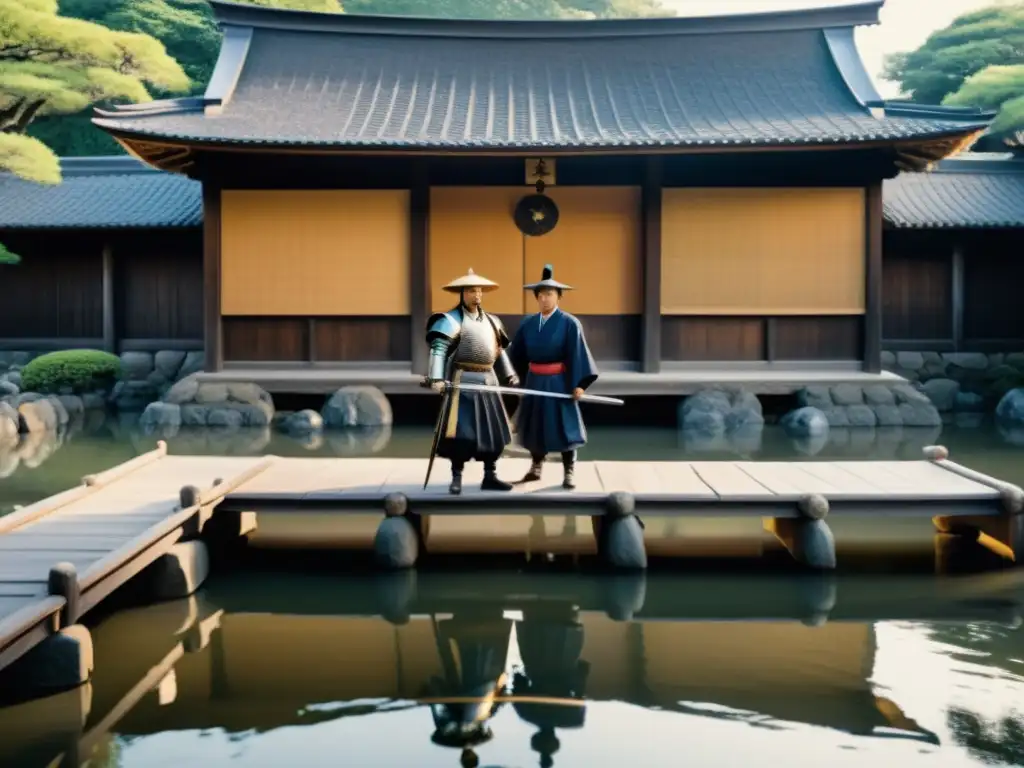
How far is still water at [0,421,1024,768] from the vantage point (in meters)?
3.95

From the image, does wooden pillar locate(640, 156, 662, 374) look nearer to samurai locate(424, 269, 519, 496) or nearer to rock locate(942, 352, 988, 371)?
rock locate(942, 352, 988, 371)

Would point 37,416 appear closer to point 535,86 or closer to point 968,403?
point 535,86

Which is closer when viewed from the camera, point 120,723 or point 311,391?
point 120,723

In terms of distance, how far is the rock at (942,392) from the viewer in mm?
16406

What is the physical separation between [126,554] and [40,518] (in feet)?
4.18

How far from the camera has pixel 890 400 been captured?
44.2ft

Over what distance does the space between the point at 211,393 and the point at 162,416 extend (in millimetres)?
687

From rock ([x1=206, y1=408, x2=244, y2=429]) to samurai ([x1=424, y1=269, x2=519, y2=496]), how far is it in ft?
23.5

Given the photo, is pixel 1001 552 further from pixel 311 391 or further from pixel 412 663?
pixel 311 391

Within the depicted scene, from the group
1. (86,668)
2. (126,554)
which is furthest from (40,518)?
(86,668)

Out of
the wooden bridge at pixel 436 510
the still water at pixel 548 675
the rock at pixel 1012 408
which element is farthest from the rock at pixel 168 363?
the rock at pixel 1012 408

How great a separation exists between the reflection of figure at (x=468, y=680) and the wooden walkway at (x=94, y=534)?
1673 millimetres

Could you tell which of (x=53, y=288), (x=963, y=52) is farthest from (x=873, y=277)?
(x=963, y=52)

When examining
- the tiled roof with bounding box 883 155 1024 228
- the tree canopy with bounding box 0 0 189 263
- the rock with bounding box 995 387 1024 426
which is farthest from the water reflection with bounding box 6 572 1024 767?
the tiled roof with bounding box 883 155 1024 228
